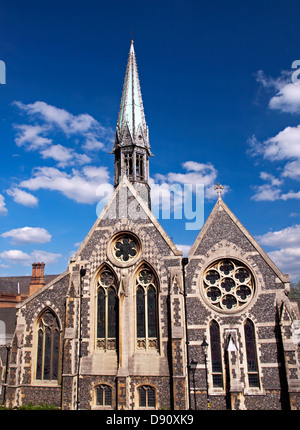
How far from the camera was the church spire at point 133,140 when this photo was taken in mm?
29766

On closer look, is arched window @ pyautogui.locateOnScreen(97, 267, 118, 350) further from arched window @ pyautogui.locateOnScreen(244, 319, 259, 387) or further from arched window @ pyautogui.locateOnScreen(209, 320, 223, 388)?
arched window @ pyautogui.locateOnScreen(244, 319, 259, 387)

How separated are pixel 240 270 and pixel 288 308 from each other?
3423 millimetres

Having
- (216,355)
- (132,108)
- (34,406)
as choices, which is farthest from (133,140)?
(34,406)

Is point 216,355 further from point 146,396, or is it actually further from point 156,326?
point 146,396

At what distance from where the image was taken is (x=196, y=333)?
20.2m

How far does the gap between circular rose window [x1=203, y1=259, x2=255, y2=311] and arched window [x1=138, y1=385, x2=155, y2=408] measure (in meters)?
6.11

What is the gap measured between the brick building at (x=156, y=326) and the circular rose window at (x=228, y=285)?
0.06 metres

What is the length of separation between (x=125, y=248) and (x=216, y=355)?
8562 mm

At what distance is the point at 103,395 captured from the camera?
20109 millimetres

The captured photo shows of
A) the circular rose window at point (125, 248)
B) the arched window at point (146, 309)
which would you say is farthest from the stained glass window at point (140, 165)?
Result: the arched window at point (146, 309)

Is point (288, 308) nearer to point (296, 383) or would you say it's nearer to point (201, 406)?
point (296, 383)

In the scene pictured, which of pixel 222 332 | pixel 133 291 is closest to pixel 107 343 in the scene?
pixel 133 291

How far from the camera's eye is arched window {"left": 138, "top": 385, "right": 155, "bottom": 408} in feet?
63.9

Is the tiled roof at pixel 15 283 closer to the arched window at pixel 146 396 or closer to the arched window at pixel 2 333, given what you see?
the arched window at pixel 2 333
